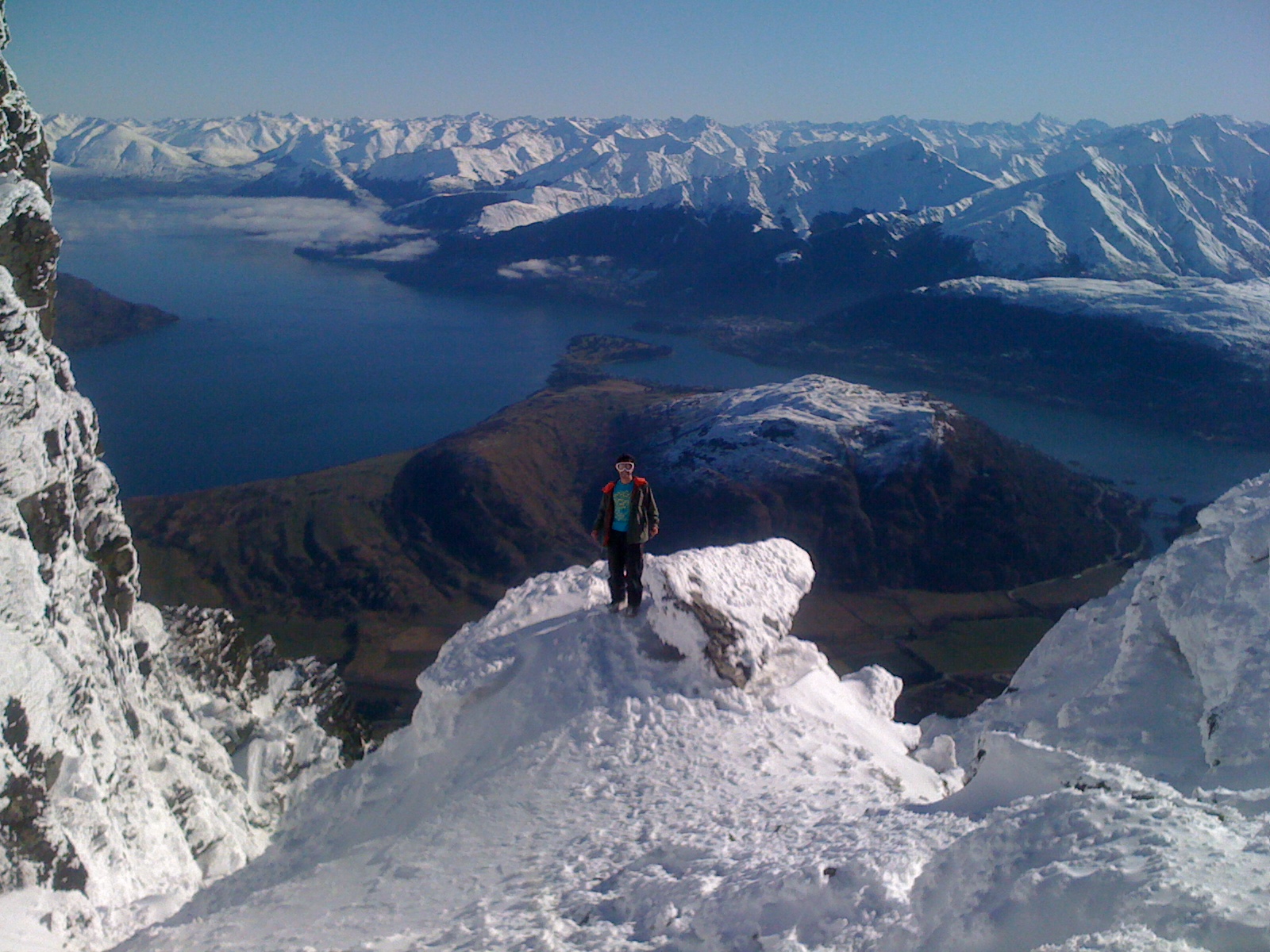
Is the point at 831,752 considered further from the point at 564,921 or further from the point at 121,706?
the point at 121,706

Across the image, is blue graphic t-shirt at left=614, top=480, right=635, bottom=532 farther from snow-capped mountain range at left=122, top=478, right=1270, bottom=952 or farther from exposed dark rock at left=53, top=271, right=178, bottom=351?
exposed dark rock at left=53, top=271, right=178, bottom=351

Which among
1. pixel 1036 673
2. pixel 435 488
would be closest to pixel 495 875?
pixel 1036 673

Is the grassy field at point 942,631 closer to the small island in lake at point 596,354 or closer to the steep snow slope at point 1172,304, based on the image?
the small island in lake at point 596,354

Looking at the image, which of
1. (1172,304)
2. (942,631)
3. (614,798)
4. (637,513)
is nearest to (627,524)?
(637,513)

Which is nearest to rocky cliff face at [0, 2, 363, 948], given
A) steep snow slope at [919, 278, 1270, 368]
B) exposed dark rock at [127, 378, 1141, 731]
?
exposed dark rock at [127, 378, 1141, 731]

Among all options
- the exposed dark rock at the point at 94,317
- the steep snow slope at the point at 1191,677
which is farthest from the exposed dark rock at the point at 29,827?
the exposed dark rock at the point at 94,317
